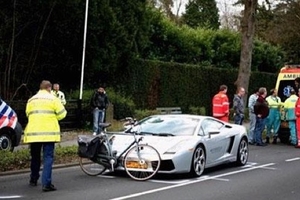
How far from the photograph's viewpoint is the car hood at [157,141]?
493 inches

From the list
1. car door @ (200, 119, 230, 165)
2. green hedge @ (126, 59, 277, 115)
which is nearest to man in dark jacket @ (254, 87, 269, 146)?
car door @ (200, 119, 230, 165)

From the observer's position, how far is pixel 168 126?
1366 centimetres

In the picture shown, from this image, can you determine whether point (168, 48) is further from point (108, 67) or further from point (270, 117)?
A: point (270, 117)

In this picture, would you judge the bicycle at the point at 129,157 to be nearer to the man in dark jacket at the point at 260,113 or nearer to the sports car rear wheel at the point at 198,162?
the sports car rear wheel at the point at 198,162

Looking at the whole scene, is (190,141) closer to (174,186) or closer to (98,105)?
(174,186)

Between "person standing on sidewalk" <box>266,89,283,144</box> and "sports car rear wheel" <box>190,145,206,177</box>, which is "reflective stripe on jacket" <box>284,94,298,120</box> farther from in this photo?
"sports car rear wheel" <box>190,145,206,177</box>

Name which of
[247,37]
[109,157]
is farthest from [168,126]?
[247,37]

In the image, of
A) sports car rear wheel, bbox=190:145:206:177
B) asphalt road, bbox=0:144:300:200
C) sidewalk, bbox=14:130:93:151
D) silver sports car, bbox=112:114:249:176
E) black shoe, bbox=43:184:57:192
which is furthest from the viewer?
sidewalk, bbox=14:130:93:151

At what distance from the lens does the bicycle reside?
12242mm

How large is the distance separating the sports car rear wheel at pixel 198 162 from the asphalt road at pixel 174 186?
0.16m

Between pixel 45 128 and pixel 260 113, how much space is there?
11.1m

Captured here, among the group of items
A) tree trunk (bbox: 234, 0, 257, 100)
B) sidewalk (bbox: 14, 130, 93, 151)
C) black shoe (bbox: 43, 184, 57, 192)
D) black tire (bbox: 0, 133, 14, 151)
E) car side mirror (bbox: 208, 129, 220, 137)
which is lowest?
sidewalk (bbox: 14, 130, 93, 151)

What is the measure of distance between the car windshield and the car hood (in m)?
0.41

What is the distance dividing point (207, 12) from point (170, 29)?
29.3 m
